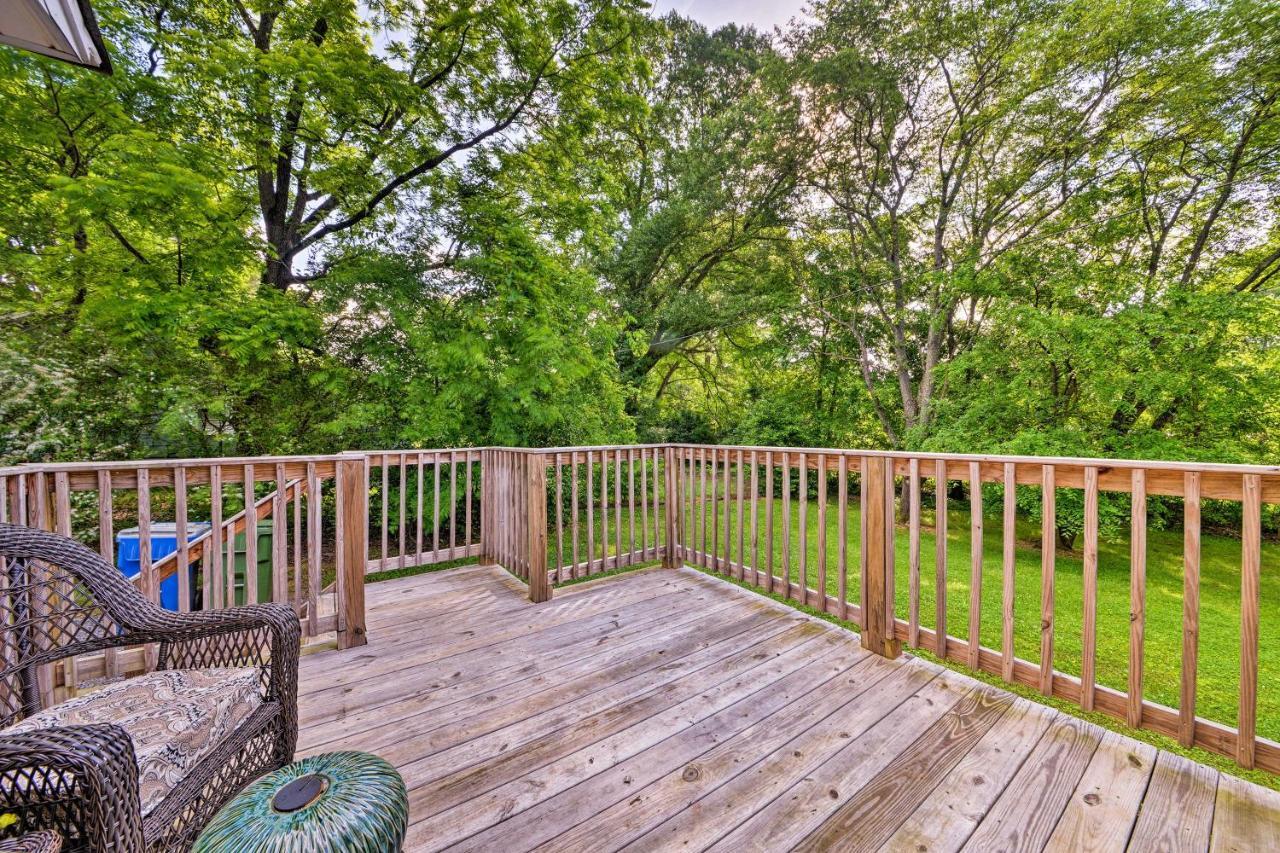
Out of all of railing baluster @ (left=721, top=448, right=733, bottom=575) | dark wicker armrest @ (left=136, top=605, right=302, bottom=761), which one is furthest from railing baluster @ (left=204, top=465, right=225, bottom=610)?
railing baluster @ (left=721, top=448, right=733, bottom=575)

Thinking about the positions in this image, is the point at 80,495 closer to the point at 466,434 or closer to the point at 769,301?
the point at 466,434

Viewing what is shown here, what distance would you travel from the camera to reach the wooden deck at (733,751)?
4.63 feet

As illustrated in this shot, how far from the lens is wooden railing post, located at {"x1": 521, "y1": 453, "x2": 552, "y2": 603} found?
3.19 meters

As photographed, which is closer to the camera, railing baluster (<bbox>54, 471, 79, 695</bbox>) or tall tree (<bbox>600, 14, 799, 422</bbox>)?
railing baluster (<bbox>54, 471, 79, 695</bbox>)

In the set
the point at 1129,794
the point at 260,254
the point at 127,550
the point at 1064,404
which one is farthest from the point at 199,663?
the point at 1064,404

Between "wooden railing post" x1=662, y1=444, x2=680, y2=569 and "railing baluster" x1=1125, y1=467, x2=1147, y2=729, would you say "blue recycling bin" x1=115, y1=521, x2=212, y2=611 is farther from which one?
"railing baluster" x1=1125, y1=467, x2=1147, y2=729

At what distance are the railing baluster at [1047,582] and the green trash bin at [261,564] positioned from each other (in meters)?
5.13

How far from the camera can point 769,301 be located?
8789mm

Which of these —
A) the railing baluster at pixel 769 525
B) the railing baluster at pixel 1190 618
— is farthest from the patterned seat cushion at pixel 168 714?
the railing baluster at pixel 1190 618

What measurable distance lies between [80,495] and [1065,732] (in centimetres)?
790

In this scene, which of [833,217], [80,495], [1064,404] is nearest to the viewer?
[80,495]

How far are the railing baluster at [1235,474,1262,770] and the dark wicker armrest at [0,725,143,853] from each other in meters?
3.10

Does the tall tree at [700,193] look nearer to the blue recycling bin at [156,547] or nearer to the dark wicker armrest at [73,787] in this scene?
the blue recycling bin at [156,547]

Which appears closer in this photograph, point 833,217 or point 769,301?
point 833,217
